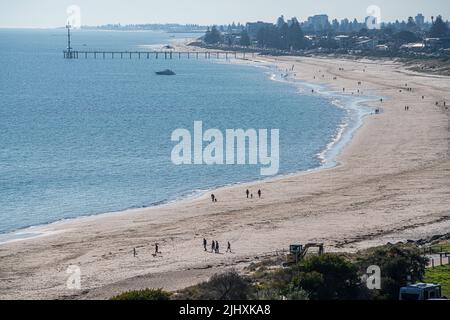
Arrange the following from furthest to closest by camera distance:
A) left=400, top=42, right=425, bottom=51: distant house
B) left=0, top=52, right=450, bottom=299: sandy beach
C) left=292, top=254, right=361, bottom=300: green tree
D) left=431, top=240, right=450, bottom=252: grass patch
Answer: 1. left=400, top=42, right=425, bottom=51: distant house
2. left=431, top=240, right=450, bottom=252: grass patch
3. left=0, top=52, right=450, bottom=299: sandy beach
4. left=292, top=254, right=361, bottom=300: green tree

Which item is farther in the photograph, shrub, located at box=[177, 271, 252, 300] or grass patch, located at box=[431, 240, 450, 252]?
grass patch, located at box=[431, 240, 450, 252]

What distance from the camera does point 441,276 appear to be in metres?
24.0

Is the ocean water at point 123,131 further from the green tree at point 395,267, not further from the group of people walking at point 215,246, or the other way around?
the green tree at point 395,267

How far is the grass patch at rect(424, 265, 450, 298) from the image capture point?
2255 centimetres

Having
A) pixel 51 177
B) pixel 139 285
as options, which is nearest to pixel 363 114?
pixel 51 177

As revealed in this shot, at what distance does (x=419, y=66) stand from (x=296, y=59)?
149ft

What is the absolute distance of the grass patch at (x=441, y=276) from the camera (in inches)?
888

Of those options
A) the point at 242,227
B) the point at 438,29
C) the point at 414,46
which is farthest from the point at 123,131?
the point at 438,29

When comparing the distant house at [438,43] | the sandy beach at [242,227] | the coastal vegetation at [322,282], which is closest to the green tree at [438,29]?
the distant house at [438,43]

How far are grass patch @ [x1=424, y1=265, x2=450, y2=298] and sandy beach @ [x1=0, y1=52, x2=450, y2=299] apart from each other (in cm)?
569

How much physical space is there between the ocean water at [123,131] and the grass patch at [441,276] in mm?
19173

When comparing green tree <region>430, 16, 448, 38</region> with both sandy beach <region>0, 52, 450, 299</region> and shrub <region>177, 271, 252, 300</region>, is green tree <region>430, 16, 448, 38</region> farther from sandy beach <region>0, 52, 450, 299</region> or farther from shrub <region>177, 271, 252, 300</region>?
shrub <region>177, 271, 252, 300</region>

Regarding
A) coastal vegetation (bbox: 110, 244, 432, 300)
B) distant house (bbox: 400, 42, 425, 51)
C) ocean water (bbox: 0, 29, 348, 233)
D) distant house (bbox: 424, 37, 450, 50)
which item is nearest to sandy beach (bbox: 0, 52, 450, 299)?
ocean water (bbox: 0, 29, 348, 233)

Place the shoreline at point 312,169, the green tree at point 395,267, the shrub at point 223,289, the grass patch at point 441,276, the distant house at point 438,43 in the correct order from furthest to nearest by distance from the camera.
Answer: the distant house at point 438,43 → the shoreline at point 312,169 → the grass patch at point 441,276 → the green tree at point 395,267 → the shrub at point 223,289
